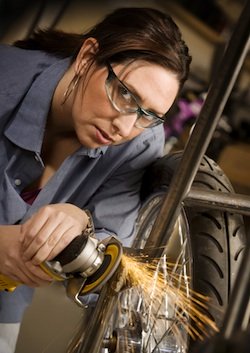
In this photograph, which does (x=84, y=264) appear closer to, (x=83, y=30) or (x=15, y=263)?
(x=15, y=263)

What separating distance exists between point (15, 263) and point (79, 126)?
9.0 inches

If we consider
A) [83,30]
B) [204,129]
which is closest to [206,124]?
[204,129]

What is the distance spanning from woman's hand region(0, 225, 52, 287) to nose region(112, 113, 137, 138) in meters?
0.20

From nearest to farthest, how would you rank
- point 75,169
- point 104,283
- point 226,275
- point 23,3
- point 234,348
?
point 234,348 → point 104,283 → point 226,275 → point 75,169 → point 23,3

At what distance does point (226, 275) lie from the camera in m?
0.71

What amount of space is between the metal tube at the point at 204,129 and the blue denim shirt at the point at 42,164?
225 millimetres

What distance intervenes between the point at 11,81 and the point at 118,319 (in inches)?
18.7

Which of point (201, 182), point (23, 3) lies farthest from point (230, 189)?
point (23, 3)

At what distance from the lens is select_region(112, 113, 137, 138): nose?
28.2 inches

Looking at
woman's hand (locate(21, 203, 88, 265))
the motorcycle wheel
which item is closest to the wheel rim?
the motorcycle wheel

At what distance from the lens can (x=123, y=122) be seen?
0.72m

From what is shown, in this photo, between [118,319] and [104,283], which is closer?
[104,283]

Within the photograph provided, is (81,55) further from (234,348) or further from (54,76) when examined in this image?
(234,348)

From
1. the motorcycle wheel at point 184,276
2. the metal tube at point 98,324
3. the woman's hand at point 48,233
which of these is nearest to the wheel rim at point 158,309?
the motorcycle wheel at point 184,276
